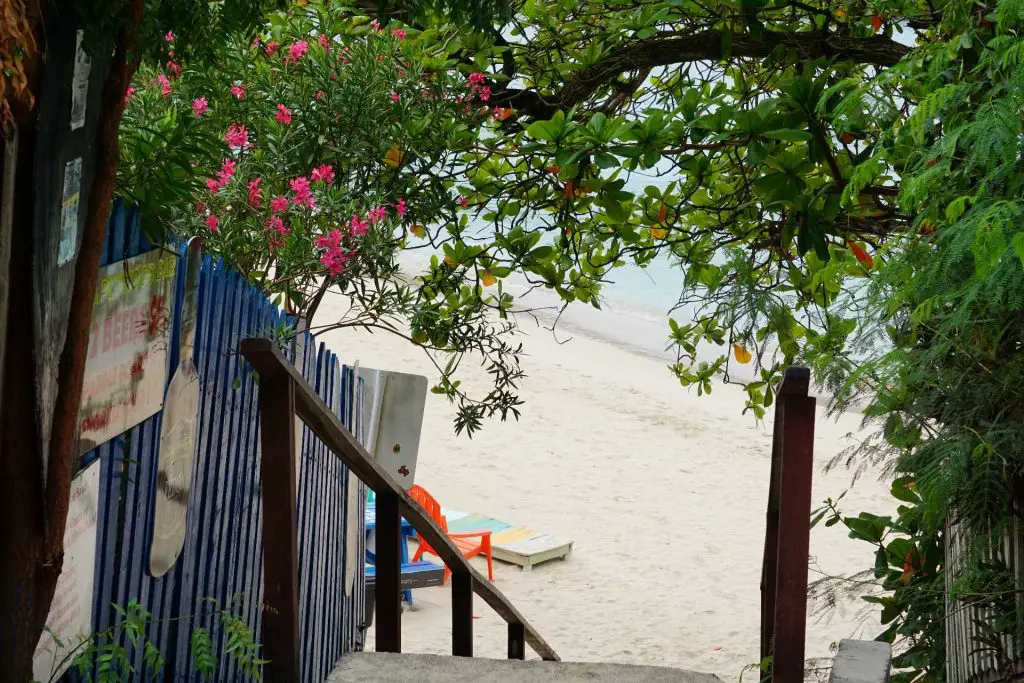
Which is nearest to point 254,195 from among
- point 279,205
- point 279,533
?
point 279,205

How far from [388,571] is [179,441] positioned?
4.18 ft

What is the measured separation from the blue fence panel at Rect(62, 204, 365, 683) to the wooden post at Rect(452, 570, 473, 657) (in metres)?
0.55

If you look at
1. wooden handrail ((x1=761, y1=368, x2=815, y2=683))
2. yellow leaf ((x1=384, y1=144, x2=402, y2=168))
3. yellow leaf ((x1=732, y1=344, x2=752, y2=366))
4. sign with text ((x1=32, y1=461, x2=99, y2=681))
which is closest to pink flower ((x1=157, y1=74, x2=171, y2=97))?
yellow leaf ((x1=384, y1=144, x2=402, y2=168))

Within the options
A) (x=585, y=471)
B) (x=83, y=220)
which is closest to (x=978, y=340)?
(x=83, y=220)

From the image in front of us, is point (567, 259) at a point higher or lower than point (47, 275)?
higher

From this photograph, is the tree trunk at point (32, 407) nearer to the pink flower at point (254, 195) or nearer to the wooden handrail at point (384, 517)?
the wooden handrail at point (384, 517)

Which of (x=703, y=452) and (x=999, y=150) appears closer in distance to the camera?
(x=999, y=150)

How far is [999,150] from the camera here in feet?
7.56

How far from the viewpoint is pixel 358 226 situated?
3.77m

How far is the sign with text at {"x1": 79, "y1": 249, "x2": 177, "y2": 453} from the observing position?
217cm

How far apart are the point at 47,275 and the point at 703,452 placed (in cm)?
1618

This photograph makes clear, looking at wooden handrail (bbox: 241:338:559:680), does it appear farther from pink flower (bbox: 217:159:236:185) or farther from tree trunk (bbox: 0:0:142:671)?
pink flower (bbox: 217:159:236:185)

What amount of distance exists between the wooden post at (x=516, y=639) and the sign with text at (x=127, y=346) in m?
2.67

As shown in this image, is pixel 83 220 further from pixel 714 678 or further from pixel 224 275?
pixel 714 678
